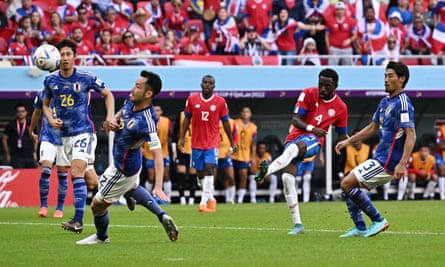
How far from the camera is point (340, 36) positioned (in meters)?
26.6

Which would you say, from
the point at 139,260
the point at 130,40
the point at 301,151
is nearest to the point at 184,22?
the point at 130,40

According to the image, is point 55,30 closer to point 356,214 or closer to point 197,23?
point 197,23

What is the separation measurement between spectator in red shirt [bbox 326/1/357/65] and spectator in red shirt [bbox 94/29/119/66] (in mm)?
5263

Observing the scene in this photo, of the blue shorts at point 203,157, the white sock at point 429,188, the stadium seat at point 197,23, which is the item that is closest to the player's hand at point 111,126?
the blue shorts at point 203,157

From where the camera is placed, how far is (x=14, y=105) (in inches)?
1001

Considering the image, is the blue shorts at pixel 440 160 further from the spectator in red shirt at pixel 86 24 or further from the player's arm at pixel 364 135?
the player's arm at pixel 364 135

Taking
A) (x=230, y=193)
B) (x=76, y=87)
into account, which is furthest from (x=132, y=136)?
(x=230, y=193)

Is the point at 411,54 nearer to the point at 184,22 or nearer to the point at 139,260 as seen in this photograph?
the point at 184,22

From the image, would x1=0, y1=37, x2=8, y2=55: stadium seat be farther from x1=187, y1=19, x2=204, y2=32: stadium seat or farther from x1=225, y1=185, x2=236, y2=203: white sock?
x1=225, y1=185, x2=236, y2=203: white sock

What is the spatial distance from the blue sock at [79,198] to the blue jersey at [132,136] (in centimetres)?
197

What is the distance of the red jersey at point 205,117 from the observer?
20.2 metres

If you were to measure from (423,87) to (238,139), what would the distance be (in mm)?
4913

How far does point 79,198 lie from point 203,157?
6746 millimetres

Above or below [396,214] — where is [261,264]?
above
